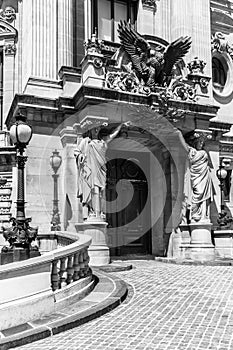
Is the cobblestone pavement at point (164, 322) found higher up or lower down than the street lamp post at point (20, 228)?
lower down

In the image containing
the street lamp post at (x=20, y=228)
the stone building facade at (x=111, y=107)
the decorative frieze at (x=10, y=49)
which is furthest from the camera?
the decorative frieze at (x=10, y=49)

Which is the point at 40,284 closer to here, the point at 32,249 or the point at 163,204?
the point at 32,249

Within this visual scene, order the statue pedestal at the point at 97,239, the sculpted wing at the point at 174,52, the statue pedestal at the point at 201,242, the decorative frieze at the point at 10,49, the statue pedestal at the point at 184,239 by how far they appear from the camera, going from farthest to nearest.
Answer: the decorative frieze at the point at 10,49, the sculpted wing at the point at 174,52, the statue pedestal at the point at 184,239, the statue pedestal at the point at 201,242, the statue pedestal at the point at 97,239

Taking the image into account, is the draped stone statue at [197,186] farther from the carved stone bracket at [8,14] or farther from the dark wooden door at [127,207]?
the carved stone bracket at [8,14]

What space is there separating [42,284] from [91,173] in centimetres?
663

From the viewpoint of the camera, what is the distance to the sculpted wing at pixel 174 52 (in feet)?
Result: 50.4

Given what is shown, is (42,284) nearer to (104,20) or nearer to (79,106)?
(79,106)

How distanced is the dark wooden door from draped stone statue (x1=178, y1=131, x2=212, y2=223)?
219 centimetres

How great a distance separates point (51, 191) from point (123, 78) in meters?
4.37

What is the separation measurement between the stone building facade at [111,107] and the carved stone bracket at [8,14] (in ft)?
0.14

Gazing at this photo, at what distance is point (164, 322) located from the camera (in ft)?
22.0

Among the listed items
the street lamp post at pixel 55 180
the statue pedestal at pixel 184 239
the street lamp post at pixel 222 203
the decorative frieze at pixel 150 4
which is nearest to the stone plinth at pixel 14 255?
the street lamp post at pixel 55 180

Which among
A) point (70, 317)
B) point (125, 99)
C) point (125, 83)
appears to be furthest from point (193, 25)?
point (70, 317)

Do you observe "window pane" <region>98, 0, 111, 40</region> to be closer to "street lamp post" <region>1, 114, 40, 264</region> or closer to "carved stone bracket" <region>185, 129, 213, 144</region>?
"carved stone bracket" <region>185, 129, 213, 144</region>
